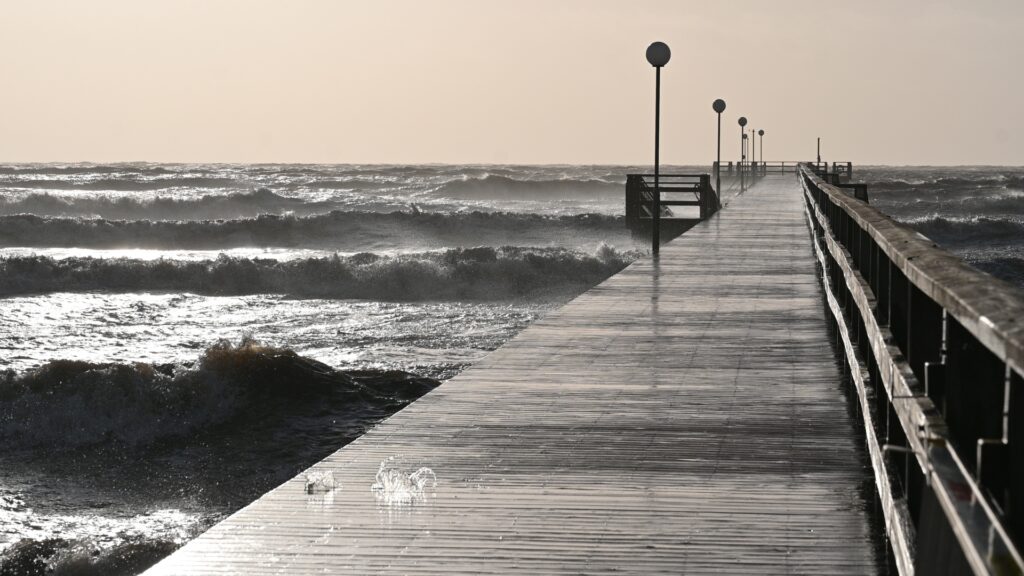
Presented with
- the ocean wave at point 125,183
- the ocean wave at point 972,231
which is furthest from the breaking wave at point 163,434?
the ocean wave at point 125,183

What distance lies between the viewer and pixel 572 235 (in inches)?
2156

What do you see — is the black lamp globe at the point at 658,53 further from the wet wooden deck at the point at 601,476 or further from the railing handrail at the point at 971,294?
the railing handrail at the point at 971,294

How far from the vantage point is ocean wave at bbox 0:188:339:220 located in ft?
246

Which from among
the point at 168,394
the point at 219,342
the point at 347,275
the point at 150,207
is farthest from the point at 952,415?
the point at 150,207

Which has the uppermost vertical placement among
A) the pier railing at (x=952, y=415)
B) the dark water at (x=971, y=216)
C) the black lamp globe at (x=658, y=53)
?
the black lamp globe at (x=658, y=53)

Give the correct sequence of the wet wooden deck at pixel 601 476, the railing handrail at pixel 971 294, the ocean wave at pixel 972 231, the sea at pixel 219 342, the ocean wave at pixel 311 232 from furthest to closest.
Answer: the ocean wave at pixel 311 232 → the ocean wave at pixel 972 231 → the sea at pixel 219 342 → the wet wooden deck at pixel 601 476 → the railing handrail at pixel 971 294

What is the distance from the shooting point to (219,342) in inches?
629

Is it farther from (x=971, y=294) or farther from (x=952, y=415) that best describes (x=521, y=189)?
(x=971, y=294)

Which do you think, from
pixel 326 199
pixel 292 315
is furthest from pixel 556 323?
pixel 326 199

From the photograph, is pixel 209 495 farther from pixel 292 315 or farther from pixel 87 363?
pixel 292 315

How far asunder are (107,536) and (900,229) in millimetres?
6729

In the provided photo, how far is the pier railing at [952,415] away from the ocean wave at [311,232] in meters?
46.5

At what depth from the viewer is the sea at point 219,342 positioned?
1027 cm

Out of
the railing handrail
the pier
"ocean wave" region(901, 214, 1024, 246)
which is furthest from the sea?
the railing handrail
